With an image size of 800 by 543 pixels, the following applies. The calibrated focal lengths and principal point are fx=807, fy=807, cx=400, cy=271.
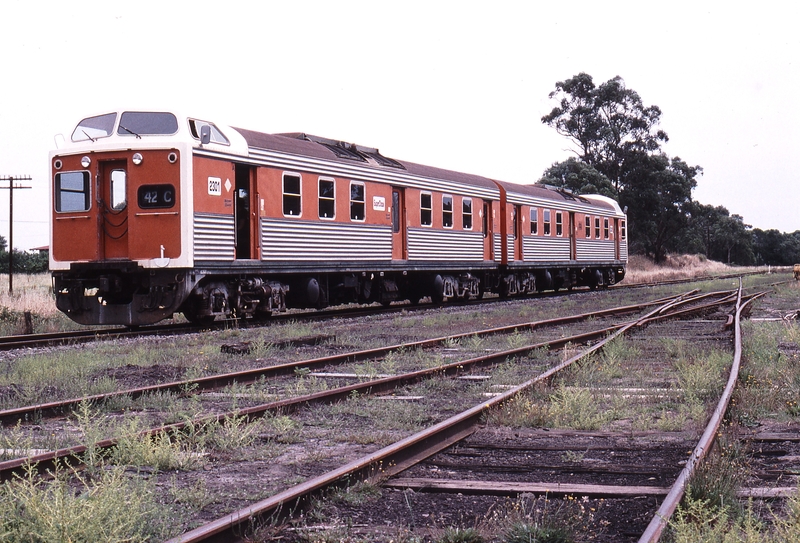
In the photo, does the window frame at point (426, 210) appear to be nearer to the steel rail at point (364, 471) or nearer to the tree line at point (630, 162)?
the steel rail at point (364, 471)

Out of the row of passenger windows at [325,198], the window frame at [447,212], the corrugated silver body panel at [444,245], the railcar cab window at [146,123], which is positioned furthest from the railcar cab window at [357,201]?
the railcar cab window at [146,123]

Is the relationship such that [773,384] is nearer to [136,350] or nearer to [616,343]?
[616,343]

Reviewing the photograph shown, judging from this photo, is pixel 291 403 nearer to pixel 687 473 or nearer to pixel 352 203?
pixel 687 473

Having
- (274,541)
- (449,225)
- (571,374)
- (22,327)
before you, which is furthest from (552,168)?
(274,541)

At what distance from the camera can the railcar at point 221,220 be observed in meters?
13.1

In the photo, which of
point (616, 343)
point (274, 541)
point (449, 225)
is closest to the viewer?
point (274, 541)

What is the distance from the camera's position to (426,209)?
66.8ft

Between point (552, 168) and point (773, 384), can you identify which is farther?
point (552, 168)

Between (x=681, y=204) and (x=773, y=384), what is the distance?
5362 cm

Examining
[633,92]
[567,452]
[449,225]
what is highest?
[633,92]

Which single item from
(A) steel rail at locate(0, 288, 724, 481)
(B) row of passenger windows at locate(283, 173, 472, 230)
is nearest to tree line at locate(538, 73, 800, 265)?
(B) row of passenger windows at locate(283, 173, 472, 230)

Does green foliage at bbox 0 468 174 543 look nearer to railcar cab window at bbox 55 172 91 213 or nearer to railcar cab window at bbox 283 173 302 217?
railcar cab window at bbox 55 172 91 213

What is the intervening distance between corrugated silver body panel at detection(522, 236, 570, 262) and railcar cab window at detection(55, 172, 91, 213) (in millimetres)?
15065

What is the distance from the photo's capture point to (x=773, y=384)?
24.1 ft
